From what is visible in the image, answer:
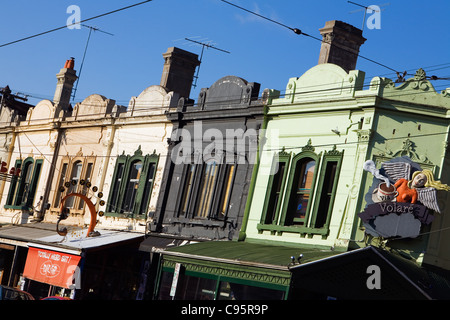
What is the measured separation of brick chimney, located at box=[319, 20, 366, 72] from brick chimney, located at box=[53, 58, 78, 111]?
15.3 meters

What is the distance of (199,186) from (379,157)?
7.25m

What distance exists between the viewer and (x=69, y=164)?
33.0 meters

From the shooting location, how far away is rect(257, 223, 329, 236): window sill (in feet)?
72.2

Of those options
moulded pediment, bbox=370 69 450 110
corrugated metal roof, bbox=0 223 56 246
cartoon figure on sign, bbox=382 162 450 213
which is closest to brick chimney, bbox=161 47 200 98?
corrugated metal roof, bbox=0 223 56 246

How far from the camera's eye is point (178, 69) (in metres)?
31.6

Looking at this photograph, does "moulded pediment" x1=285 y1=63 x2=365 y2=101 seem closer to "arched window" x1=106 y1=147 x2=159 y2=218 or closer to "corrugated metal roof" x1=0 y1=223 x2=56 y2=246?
"arched window" x1=106 y1=147 x2=159 y2=218

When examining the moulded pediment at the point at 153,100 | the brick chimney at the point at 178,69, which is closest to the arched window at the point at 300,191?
the moulded pediment at the point at 153,100

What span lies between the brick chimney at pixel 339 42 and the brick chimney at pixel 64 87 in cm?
1529

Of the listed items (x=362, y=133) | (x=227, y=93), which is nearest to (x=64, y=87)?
(x=227, y=93)

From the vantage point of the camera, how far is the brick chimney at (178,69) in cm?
3142

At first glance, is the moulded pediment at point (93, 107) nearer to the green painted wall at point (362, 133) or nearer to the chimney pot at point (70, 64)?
the chimney pot at point (70, 64)

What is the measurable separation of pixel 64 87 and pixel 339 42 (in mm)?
15832
